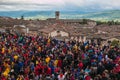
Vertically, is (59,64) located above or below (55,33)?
above

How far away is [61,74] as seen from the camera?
59.8ft

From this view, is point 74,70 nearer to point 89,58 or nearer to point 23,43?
point 89,58

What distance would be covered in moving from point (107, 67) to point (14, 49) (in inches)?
370

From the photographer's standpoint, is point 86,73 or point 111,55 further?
point 111,55

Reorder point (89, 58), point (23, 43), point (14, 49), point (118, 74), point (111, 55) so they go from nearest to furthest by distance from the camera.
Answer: point (118, 74)
point (89, 58)
point (111, 55)
point (14, 49)
point (23, 43)

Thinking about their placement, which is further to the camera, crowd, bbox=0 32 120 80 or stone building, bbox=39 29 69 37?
stone building, bbox=39 29 69 37

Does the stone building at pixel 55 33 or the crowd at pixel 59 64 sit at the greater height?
the crowd at pixel 59 64

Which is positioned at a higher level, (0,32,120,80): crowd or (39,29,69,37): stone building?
(0,32,120,80): crowd

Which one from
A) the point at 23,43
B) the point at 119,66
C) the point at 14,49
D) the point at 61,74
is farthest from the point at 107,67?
the point at 23,43

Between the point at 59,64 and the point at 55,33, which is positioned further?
the point at 55,33

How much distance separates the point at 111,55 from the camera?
22.5 metres

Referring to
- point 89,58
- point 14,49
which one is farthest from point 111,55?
point 14,49

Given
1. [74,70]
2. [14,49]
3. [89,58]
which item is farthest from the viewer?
[14,49]

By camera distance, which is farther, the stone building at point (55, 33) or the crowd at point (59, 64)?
the stone building at point (55, 33)
